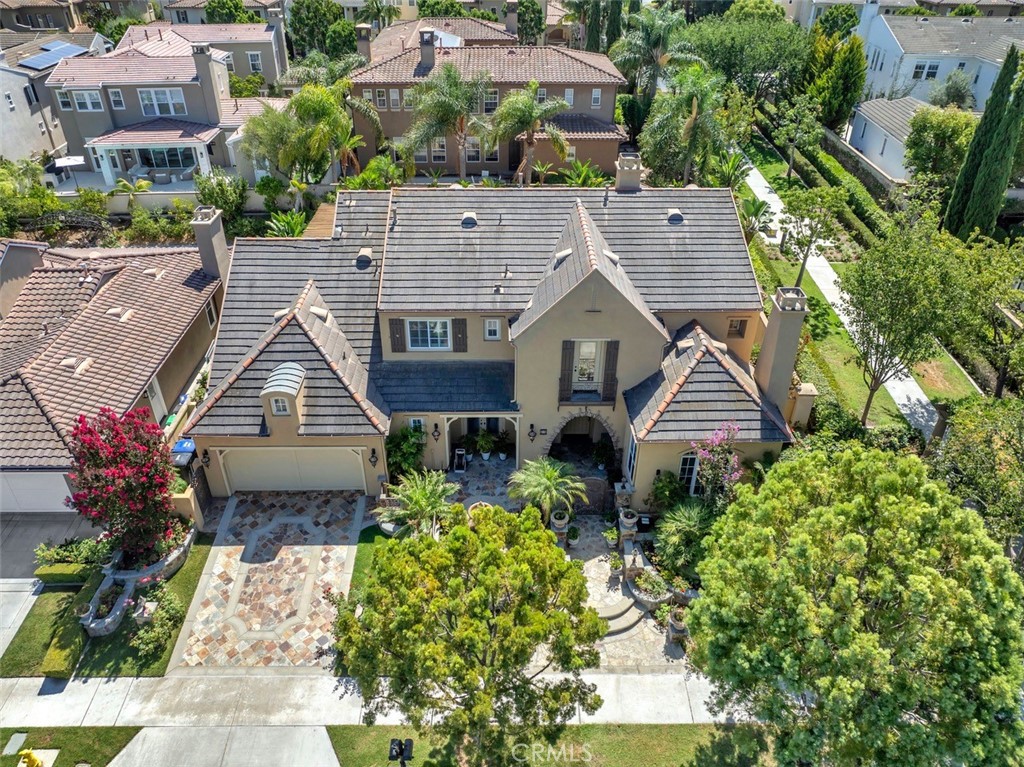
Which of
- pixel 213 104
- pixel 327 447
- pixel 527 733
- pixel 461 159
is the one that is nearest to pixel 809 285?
pixel 461 159

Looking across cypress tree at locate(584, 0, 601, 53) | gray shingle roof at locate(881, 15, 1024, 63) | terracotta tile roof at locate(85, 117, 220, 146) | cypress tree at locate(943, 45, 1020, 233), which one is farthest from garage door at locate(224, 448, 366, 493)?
gray shingle roof at locate(881, 15, 1024, 63)

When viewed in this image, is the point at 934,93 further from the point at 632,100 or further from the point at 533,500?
the point at 533,500

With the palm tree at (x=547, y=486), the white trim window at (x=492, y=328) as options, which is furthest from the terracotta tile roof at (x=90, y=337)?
the palm tree at (x=547, y=486)

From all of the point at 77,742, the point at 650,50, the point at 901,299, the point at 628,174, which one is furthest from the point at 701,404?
the point at 650,50

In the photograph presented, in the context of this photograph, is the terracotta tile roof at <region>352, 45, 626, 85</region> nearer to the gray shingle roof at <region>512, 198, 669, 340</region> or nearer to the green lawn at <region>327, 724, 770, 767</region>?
the gray shingle roof at <region>512, 198, 669, 340</region>

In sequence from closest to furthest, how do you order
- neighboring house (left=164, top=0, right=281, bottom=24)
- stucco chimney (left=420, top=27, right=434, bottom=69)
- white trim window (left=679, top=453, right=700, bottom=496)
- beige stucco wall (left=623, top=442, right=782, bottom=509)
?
beige stucco wall (left=623, top=442, right=782, bottom=509) → white trim window (left=679, top=453, right=700, bottom=496) → stucco chimney (left=420, top=27, right=434, bottom=69) → neighboring house (left=164, top=0, right=281, bottom=24)

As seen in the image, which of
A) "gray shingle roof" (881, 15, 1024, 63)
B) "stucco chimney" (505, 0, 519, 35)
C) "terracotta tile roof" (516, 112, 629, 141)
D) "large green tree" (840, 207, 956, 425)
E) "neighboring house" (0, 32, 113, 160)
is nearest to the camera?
"large green tree" (840, 207, 956, 425)
